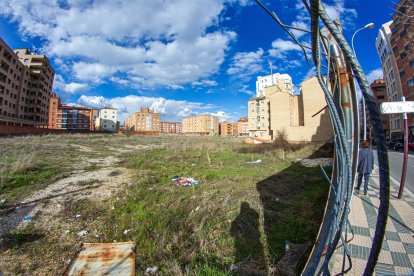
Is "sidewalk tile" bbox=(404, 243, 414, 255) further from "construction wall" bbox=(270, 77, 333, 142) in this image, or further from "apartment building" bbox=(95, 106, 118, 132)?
"apartment building" bbox=(95, 106, 118, 132)

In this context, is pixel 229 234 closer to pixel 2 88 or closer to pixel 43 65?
pixel 2 88

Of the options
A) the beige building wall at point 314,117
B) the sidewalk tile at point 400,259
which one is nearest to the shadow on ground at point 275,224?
the sidewalk tile at point 400,259

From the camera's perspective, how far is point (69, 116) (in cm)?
8044

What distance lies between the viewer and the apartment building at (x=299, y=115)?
101 ft

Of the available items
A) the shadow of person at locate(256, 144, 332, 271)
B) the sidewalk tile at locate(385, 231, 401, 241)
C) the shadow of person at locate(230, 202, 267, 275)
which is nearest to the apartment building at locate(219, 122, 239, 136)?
the shadow of person at locate(256, 144, 332, 271)

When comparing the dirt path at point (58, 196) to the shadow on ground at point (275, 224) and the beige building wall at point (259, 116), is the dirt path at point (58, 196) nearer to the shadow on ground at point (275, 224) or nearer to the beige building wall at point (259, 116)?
the shadow on ground at point (275, 224)

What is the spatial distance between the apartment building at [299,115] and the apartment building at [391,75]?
15.1 metres

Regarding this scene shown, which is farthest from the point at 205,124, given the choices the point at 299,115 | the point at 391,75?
the point at 391,75

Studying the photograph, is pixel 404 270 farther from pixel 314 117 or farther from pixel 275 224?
pixel 314 117

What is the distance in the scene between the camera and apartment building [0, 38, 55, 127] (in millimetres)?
36519

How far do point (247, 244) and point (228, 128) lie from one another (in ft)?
380

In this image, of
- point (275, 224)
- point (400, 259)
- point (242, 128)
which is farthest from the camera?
point (242, 128)

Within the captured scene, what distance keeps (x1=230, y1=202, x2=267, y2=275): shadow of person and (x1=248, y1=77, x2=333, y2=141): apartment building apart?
22990mm

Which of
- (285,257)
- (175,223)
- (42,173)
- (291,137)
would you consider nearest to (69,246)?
(175,223)
